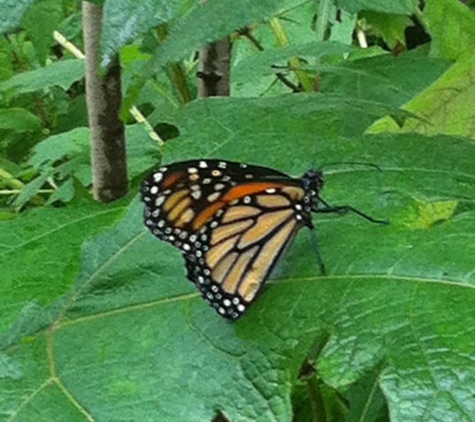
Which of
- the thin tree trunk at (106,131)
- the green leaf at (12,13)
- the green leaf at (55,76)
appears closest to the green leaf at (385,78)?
the thin tree trunk at (106,131)

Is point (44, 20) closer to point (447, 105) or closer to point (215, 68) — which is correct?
point (215, 68)

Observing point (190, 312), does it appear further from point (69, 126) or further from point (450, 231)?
point (69, 126)

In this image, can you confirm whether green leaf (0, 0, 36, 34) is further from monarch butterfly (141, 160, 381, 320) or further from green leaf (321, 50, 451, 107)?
green leaf (321, 50, 451, 107)

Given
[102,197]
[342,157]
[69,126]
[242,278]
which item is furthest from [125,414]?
[69,126]

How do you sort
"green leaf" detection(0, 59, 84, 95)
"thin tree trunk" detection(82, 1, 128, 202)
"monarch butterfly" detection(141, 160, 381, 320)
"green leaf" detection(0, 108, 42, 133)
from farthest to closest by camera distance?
"green leaf" detection(0, 108, 42, 133) < "green leaf" detection(0, 59, 84, 95) < "thin tree trunk" detection(82, 1, 128, 202) < "monarch butterfly" detection(141, 160, 381, 320)

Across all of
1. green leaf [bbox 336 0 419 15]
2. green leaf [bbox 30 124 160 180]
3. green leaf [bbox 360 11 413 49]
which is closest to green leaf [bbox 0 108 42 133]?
green leaf [bbox 30 124 160 180]

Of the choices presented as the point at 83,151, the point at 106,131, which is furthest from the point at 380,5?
the point at 83,151
